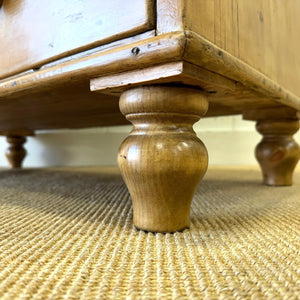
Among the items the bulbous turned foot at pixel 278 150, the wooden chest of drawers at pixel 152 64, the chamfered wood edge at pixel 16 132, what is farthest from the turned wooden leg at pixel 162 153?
the chamfered wood edge at pixel 16 132

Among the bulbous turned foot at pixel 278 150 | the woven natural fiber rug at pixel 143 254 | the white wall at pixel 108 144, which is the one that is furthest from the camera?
the white wall at pixel 108 144

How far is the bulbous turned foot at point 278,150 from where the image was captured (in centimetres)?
77

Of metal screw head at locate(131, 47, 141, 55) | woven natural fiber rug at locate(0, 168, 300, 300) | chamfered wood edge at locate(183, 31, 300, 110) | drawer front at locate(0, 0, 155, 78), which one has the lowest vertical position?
woven natural fiber rug at locate(0, 168, 300, 300)

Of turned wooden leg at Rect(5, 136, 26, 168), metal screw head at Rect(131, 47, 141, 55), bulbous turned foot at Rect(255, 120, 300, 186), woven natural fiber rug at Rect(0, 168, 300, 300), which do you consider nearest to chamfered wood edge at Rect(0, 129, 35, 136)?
turned wooden leg at Rect(5, 136, 26, 168)

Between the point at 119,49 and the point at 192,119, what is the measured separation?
0.12 m

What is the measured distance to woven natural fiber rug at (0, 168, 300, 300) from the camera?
237mm

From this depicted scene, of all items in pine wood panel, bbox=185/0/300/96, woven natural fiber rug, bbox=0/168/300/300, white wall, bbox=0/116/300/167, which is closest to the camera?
woven natural fiber rug, bbox=0/168/300/300

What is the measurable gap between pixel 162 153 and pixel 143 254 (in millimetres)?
112

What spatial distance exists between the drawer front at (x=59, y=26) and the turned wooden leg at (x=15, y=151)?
110 cm

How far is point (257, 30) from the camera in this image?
47 centimetres

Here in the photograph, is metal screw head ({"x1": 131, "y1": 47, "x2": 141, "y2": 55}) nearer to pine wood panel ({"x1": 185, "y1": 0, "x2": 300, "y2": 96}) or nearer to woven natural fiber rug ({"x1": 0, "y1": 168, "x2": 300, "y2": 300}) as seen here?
pine wood panel ({"x1": 185, "y1": 0, "x2": 300, "y2": 96})

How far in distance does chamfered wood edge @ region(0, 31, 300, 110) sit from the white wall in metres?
1.27

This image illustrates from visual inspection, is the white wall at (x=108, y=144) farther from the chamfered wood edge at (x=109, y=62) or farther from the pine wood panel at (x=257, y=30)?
the chamfered wood edge at (x=109, y=62)

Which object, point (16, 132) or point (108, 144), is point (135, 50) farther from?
point (108, 144)
